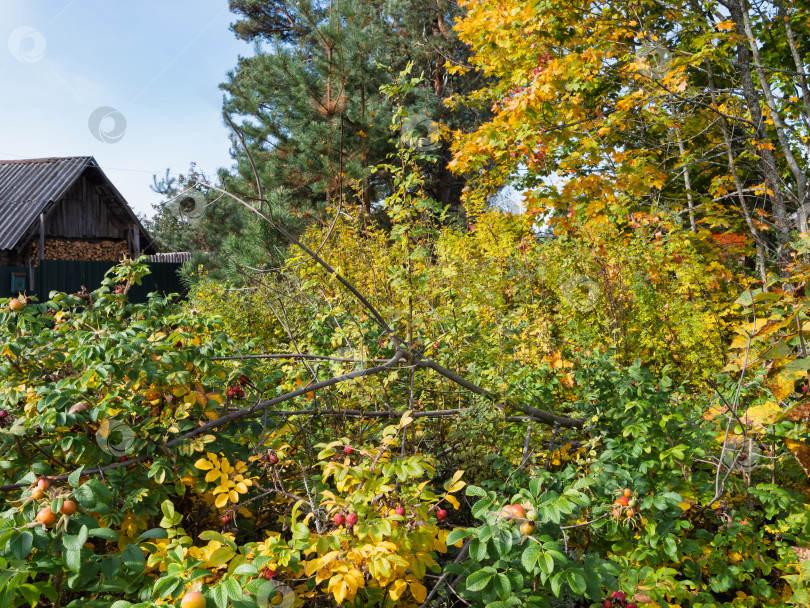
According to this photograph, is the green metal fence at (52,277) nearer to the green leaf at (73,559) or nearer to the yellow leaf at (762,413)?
the green leaf at (73,559)

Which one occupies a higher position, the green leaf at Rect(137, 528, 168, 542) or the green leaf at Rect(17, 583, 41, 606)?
the green leaf at Rect(137, 528, 168, 542)

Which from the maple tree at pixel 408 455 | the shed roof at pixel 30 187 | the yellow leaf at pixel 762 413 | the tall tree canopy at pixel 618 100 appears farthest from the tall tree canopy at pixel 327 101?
the yellow leaf at pixel 762 413

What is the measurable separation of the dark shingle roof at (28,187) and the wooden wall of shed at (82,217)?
49cm

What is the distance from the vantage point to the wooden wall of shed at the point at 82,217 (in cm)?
1357

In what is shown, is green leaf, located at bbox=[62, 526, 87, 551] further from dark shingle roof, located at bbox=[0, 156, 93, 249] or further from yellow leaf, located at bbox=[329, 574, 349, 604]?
dark shingle roof, located at bbox=[0, 156, 93, 249]

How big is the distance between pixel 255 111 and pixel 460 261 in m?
8.48

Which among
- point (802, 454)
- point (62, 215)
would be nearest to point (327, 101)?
point (802, 454)

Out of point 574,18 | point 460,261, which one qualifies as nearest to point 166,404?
point 460,261

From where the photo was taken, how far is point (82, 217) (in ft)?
47.0

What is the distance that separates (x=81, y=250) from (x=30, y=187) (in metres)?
1.87

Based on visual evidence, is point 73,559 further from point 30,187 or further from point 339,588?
point 30,187

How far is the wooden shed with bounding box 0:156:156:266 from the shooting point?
40.6 feet

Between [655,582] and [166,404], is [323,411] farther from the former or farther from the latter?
[655,582]

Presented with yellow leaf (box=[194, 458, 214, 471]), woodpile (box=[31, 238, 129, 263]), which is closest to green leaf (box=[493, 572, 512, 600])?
yellow leaf (box=[194, 458, 214, 471])
